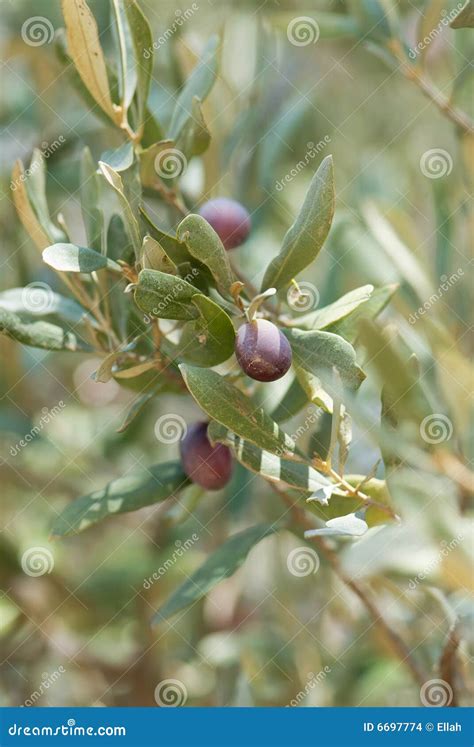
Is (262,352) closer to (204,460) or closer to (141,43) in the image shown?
(204,460)

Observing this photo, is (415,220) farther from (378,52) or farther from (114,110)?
(114,110)

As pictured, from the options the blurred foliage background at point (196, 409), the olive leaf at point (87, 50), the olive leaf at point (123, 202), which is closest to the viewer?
the olive leaf at point (123, 202)

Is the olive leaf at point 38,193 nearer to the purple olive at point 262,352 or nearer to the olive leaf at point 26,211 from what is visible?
the olive leaf at point 26,211

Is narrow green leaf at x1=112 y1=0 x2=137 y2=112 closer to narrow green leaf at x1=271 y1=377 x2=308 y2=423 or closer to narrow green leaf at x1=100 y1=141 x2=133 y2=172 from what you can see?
narrow green leaf at x1=100 y1=141 x2=133 y2=172

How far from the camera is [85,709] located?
127cm

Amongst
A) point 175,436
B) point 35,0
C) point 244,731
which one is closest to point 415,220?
point 175,436

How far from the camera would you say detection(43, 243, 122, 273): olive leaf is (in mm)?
847

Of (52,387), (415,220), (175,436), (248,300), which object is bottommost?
(52,387)

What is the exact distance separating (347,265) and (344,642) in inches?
28.4

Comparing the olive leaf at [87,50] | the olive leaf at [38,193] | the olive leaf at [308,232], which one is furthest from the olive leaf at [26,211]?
the olive leaf at [308,232]

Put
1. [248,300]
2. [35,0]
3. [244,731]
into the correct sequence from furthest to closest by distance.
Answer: [35,0] < [244,731] < [248,300]

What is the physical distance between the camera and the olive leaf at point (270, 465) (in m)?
0.90

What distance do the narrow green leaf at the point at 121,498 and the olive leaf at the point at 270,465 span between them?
187 millimetres

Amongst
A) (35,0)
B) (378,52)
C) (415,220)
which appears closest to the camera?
(378,52)
